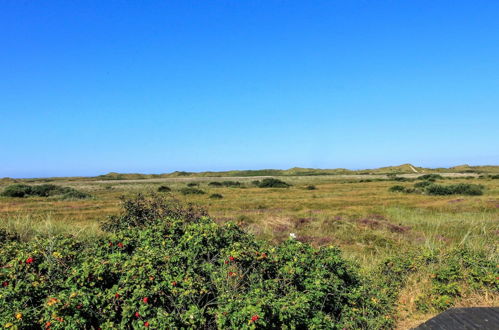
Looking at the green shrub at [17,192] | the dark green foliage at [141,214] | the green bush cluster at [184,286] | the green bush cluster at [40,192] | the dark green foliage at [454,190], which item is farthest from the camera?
the green shrub at [17,192]

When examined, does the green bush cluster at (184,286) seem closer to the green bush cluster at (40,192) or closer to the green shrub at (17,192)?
the green bush cluster at (40,192)

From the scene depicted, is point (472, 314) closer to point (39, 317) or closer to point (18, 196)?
point (39, 317)

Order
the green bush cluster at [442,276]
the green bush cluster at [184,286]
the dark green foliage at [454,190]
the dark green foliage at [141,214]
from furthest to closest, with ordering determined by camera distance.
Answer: the dark green foliage at [454,190]
the dark green foliage at [141,214]
the green bush cluster at [442,276]
the green bush cluster at [184,286]

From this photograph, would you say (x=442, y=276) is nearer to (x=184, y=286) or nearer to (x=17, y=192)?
(x=184, y=286)

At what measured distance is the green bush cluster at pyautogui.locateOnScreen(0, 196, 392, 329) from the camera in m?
3.62

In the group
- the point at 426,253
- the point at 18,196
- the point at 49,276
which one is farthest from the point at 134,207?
the point at 18,196

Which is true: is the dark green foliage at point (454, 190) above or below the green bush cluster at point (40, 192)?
below

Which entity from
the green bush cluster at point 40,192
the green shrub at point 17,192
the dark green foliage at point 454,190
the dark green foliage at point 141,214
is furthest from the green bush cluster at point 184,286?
the green shrub at point 17,192

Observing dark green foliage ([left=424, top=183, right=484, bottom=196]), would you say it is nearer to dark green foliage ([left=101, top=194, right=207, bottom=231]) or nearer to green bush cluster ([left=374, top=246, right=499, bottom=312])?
green bush cluster ([left=374, top=246, right=499, bottom=312])

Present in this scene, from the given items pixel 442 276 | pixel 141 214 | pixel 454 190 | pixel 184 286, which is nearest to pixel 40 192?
pixel 141 214

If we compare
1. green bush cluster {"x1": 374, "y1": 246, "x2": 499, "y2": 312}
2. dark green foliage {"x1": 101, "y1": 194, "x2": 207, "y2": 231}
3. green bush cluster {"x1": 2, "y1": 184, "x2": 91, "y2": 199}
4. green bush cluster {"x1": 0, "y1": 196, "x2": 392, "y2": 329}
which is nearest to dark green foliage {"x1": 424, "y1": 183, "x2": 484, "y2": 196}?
green bush cluster {"x1": 374, "y1": 246, "x2": 499, "y2": 312}

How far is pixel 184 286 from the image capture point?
4113 mm

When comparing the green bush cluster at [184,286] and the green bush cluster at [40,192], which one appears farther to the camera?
the green bush cluster at [40,192]

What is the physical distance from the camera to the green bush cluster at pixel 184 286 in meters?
3.62
